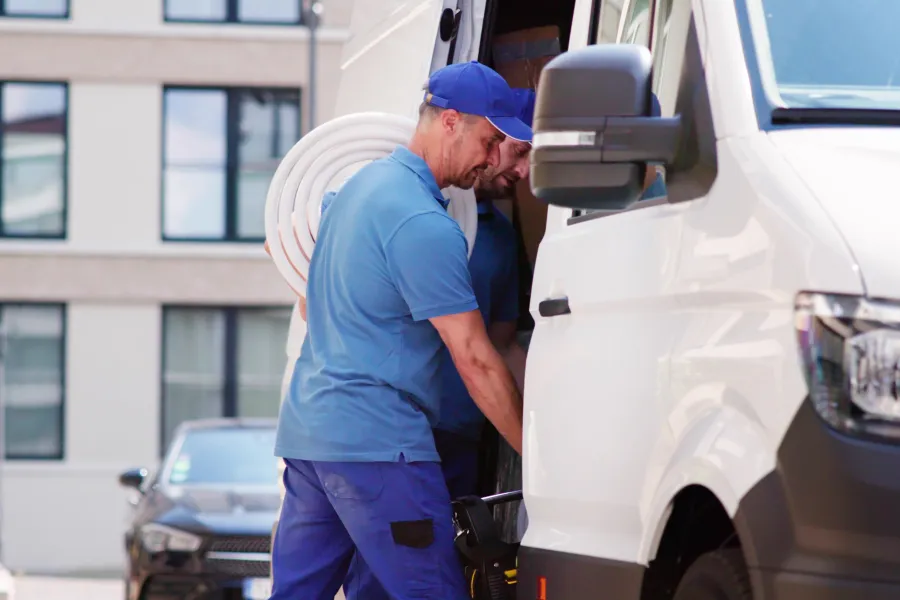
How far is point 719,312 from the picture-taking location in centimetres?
305

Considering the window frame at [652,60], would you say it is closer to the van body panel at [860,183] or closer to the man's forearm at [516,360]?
the van body panel at [860,183]

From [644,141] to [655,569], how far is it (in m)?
0.83

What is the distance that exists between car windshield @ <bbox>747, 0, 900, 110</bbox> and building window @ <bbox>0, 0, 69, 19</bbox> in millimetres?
24280

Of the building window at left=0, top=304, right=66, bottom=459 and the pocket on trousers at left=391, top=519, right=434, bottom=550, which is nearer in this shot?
the pocket on trousers at left=391, top=519, right=434, bottom=550

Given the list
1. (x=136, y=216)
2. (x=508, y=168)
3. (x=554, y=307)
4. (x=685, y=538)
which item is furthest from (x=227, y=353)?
(x=685, y=538)

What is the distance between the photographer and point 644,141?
10.4ft

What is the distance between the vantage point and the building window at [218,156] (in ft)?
86.2

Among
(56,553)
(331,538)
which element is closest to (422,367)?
(331,538)

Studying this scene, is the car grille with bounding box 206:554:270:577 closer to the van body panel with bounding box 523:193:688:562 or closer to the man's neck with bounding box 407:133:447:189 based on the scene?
the man's neck with bounding box 407:133:447:189

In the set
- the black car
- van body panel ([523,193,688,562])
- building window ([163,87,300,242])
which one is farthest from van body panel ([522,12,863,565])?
building window ([163,87,300,242])

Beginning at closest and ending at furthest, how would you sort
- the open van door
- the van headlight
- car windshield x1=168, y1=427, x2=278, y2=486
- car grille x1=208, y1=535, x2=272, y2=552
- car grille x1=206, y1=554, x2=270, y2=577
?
the van headlight → the open van door → car grille x1=206, y1=554, x2=270, y2=577 → car grille x1=208, y1=535, x2=272, y2=552 → car windshield x1=168, y1=427, x2=278, y2=486

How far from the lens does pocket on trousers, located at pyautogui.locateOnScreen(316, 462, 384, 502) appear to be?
426 centimetres

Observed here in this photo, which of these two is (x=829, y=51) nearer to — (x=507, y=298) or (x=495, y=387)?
(x=495, y=387)

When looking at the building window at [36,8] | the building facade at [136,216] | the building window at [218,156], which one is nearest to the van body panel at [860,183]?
the building facade at [136,216]
